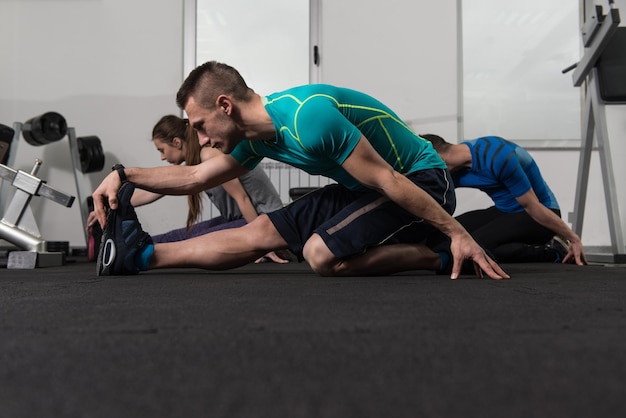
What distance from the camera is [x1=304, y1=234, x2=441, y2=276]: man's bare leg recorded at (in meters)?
1.51

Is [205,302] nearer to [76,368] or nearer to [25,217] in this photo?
[76,368]

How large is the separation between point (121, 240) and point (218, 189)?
43.5 inches

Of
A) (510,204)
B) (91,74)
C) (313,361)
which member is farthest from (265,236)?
(91,74)

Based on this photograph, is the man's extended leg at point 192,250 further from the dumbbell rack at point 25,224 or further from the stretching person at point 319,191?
the dumbbell rack at point 25,224

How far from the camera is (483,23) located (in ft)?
13.1

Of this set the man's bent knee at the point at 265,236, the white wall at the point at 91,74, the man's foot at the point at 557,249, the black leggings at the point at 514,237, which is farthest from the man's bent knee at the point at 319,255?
the white wall at the point at 91,74

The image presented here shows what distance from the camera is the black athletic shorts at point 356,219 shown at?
1.50m

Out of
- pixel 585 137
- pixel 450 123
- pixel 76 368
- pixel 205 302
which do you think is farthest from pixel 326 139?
pixel 450 123

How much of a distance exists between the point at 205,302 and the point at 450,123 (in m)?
3.35

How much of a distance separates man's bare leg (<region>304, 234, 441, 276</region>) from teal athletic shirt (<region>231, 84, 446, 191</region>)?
203mm

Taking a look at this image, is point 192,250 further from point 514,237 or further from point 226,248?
point 514,237

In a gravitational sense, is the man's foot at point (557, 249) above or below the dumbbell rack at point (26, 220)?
below

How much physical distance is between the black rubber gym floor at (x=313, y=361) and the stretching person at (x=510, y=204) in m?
1.36

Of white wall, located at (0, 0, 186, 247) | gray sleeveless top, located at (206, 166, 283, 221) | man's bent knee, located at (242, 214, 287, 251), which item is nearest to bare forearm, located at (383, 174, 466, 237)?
man's bent knee, located at (242, 214, 287, 251)
